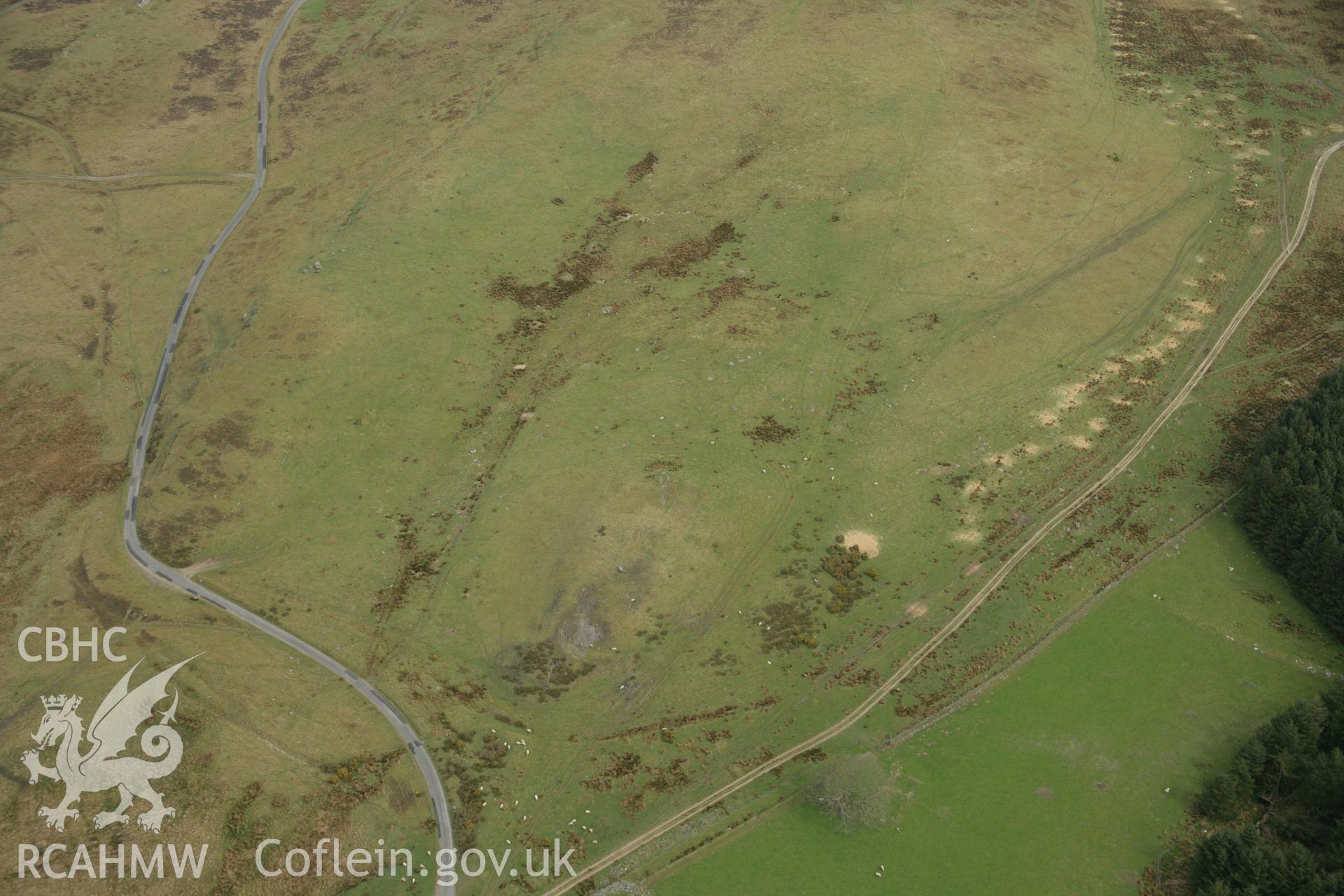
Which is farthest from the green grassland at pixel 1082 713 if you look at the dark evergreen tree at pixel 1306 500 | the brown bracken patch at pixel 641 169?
the brown bracken patch at pixel 641 169

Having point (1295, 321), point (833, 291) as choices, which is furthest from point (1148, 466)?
point (833, 291)

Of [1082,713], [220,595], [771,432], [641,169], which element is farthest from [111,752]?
[641,169]

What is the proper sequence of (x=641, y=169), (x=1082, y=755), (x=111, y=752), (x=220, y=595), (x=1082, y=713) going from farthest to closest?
1. (x=641, y=169)
2. (x=220, y=595)
3. (x=1082, y=713)
4. (x=1082, y=755)
5. (x=111, y=752)

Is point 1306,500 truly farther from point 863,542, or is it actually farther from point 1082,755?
point 863,542

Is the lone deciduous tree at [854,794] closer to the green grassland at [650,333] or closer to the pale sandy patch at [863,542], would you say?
the green grassland at [650,333]

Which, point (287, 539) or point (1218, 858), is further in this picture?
point (287, 539)

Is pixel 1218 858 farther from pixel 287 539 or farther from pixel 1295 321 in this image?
pixel 287 539
